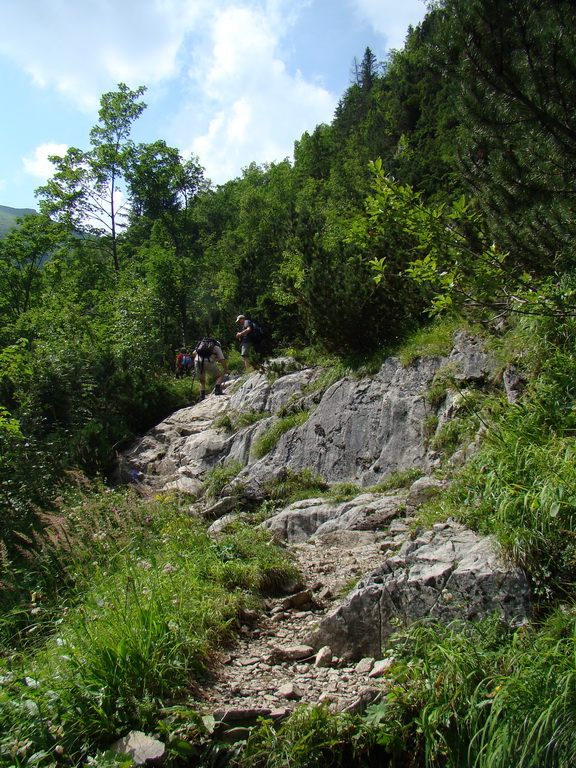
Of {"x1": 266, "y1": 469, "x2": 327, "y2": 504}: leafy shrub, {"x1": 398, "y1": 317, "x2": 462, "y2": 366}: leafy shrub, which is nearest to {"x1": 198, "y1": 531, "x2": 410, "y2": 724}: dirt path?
{"x1": 266, "y1": 469, "x2": 327, "y2": 504}: leafy shrub

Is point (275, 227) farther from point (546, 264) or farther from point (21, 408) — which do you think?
point (546, 264)

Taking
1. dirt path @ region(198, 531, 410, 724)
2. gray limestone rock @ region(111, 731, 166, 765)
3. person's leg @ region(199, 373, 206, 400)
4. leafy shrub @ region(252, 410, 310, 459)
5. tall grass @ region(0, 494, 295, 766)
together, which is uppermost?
person's leg @ region(199, 373, 206, 400)

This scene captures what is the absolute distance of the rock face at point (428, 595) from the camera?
313 cm

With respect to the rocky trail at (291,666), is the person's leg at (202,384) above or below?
above

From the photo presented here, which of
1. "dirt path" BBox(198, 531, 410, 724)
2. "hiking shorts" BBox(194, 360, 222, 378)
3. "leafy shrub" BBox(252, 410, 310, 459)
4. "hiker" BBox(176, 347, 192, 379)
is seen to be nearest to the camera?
"dirt path" BBox(198, 531, 410, 724)

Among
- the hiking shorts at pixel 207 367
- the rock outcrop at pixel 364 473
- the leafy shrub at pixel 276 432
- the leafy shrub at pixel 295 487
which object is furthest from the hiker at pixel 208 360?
the leafy shrub at pixel 295 487

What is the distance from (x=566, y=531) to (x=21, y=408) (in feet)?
35.1

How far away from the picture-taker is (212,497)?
9539 mm

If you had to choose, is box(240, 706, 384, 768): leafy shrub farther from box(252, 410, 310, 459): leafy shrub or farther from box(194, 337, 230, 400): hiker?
box(194, 337, 230, 400): hiker

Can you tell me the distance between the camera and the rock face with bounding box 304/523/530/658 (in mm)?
3129

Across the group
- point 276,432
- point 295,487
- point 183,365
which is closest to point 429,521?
point 295,487

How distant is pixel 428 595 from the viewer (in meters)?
3.36

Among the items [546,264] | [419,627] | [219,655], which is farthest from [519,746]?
[546,264]

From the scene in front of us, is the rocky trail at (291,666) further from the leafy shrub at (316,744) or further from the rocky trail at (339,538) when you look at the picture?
the leafy shrub at (316,744)
